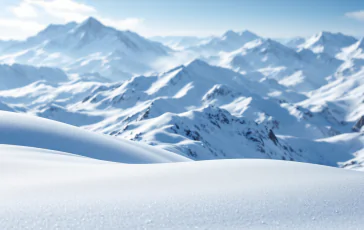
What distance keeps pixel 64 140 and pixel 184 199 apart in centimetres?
1939

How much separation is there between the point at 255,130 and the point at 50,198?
12322cm

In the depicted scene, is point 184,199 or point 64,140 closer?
point 184,199

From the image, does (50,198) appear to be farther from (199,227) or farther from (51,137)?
(51,137)

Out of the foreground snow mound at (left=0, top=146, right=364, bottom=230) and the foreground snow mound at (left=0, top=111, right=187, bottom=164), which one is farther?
the foreground snow mound at (left=0, top=111, right=187, bottom=164)

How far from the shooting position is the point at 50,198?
912 cm

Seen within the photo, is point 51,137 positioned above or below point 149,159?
above

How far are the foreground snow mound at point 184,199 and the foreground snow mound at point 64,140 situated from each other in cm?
1258

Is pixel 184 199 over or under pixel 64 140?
under

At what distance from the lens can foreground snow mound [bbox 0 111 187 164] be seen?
24.8 meters

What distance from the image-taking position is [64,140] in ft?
85.9

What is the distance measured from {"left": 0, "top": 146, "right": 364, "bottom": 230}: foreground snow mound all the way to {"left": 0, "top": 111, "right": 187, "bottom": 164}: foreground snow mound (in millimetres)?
12580

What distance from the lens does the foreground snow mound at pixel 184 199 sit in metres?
7.86

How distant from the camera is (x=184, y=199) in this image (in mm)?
9062

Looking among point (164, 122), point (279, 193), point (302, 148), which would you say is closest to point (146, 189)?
point (279, 193)
